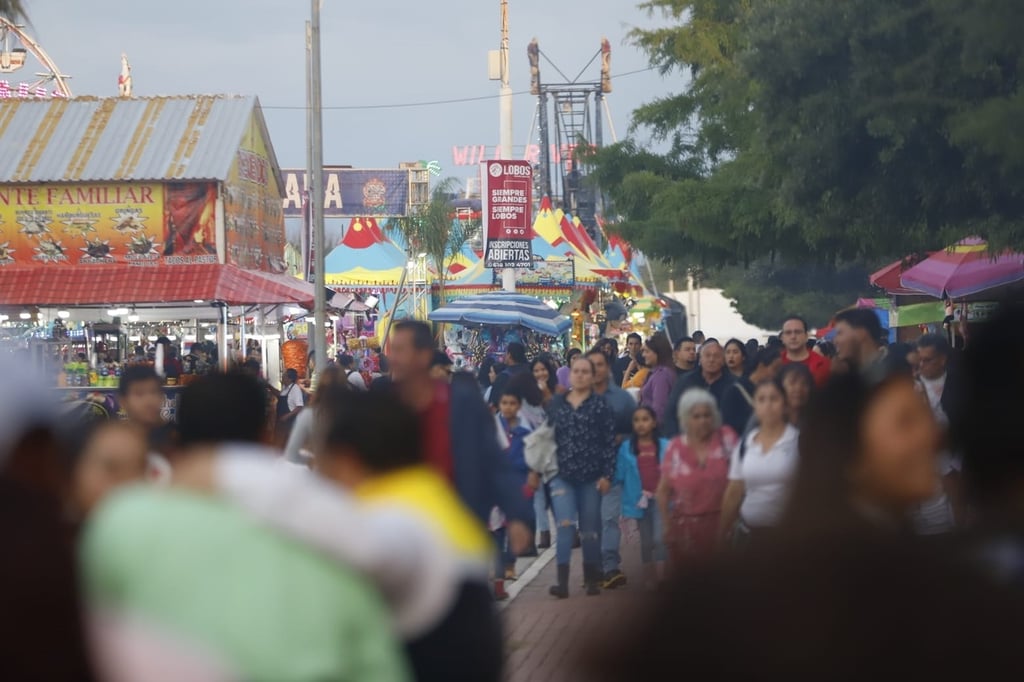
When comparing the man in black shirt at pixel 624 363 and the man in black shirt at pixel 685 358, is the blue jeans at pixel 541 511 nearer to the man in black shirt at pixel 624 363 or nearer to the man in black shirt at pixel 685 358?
the man in black shirt at pixel 685 358

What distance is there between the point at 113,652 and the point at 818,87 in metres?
16.6

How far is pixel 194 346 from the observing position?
25.0m

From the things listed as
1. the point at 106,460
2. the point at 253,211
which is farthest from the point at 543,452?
the point at 253,211

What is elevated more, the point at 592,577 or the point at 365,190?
Answer: the point at 365,190

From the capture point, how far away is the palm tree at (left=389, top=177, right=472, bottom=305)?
40281mm

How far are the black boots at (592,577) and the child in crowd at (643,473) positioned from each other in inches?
14.1

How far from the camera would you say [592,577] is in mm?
11344

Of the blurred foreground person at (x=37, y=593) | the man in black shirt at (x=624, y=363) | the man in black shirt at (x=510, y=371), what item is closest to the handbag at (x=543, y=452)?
the man in black shirt at (x=510, y=371)

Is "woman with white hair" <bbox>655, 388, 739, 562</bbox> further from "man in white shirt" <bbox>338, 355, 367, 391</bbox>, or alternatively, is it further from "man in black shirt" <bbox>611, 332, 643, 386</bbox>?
"man in black shirt" <bbox>611, 332, 643, 386</bbox>

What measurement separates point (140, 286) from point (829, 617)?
24434 mm

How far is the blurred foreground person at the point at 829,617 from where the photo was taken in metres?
1.49

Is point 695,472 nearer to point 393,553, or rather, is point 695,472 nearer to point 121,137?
point 393,553

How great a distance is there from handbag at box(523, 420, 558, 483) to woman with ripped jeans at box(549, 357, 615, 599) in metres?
0.04

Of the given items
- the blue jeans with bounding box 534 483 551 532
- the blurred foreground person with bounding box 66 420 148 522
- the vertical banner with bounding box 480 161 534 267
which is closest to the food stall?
the vertical banner with bounding box 480 161 534 267
